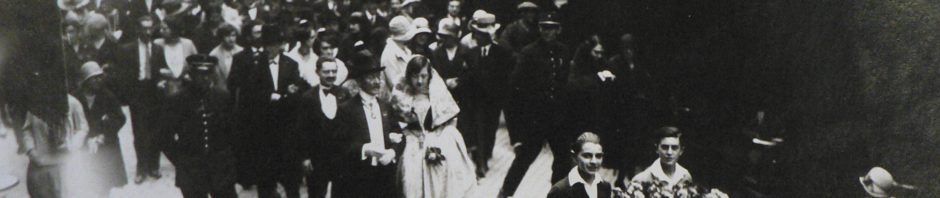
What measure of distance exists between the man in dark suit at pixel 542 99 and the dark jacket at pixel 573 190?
0.09 meters

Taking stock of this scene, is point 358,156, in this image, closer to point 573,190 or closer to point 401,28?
point 401,28

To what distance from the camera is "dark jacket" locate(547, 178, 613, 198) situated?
368 cm

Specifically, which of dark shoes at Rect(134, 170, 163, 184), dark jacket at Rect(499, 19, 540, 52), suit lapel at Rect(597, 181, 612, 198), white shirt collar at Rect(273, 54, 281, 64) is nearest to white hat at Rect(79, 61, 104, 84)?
dark shoes at Rect(134, 170, 163, 184)

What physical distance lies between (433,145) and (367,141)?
288 mm

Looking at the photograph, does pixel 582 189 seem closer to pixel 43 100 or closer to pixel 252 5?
pixel 252 5

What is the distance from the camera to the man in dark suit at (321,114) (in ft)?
11.9

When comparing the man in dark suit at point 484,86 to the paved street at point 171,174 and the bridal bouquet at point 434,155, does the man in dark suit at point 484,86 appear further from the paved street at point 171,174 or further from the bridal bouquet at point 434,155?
the bridal bouquet at point 434,155

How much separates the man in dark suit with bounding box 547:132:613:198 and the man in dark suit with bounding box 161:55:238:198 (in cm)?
145

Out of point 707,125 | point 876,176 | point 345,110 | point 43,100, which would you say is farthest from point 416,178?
point 876,176

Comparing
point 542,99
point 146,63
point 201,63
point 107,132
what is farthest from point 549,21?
point 107,132

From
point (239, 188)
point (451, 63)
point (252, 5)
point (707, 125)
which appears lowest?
point (239, 188)

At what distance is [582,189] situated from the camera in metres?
3.68

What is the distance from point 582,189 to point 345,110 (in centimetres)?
109

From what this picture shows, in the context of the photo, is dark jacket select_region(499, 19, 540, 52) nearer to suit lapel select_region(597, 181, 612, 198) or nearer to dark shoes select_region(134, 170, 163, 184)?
suit lapel select_region(597, 181, 612, 198)
